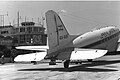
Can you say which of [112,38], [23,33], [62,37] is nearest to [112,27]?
[112,38]

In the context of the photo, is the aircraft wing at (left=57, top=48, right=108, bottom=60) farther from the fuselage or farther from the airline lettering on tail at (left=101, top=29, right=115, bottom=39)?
the airline lettering on tail at (left=101, top=29, right=115, bottom=39)

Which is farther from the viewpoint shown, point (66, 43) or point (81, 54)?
point (66, 43)

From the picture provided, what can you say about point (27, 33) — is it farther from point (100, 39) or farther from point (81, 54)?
point (81, 54)

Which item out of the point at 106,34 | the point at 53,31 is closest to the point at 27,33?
the point at 106,34

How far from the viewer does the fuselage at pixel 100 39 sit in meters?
30.5

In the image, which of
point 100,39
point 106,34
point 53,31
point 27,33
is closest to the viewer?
point 53,31

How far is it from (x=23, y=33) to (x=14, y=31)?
1380 centimetres

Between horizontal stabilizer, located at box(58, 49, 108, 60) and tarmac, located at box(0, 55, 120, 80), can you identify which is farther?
horizontal stabilizer, located at box(58, 49, 108, 60)

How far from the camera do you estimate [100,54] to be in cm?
2172

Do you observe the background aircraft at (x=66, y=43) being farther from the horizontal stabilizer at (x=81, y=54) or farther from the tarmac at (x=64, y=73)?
A: the tarmac at (x=64, y=73)

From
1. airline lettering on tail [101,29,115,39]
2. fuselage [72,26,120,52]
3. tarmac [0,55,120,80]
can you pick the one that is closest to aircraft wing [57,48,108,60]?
tarmac [0,55,120,80]

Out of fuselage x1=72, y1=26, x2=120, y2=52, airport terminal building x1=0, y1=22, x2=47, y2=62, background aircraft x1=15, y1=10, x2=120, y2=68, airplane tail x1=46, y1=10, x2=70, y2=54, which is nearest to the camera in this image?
background aircraft x1=15, y1=10, x2=120, y2=68

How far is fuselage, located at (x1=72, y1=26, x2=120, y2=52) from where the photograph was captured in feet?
100.0

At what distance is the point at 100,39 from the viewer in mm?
33594
